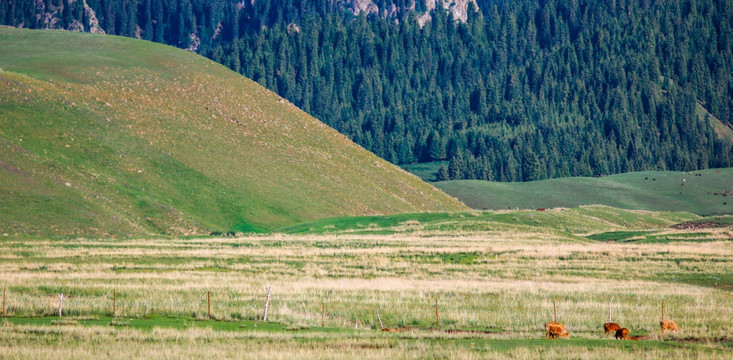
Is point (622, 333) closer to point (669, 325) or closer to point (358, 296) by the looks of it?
point (669, 325)

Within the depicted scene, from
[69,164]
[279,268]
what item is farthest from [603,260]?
[69,164]

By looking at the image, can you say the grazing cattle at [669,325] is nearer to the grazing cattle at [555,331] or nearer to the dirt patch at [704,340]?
the dirt patch at [704,340]

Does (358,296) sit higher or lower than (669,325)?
higher

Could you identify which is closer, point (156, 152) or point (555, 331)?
point (555, 331)

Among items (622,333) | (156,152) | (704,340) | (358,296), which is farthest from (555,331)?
(156,152)

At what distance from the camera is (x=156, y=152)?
138 metres

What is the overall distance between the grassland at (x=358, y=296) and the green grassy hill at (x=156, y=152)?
1716 centimetres

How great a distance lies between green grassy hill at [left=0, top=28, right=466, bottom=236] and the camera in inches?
4380

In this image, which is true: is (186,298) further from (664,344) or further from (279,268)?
(664,344)

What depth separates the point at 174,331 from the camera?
38219mm

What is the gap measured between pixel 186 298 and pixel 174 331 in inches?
487

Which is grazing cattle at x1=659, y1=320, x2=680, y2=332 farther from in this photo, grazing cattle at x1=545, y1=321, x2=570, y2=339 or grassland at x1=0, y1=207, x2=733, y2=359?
grazing cattle at x1=545, y1=321, x2=570, y2=339

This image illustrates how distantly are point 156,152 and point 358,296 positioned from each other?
299ft

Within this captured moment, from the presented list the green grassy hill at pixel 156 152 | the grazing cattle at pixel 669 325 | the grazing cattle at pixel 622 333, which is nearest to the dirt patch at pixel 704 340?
the grazing cattle at pixel 669 325
